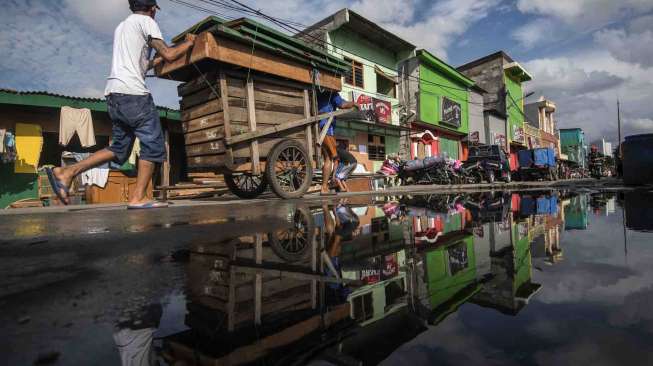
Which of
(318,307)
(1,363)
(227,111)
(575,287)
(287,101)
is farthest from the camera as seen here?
(287,101)

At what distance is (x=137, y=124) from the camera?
360 centimetres

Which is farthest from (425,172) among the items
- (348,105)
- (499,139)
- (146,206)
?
(499,139)

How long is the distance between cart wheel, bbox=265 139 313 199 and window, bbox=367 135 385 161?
11032mm

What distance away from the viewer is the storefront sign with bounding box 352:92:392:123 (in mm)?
14948

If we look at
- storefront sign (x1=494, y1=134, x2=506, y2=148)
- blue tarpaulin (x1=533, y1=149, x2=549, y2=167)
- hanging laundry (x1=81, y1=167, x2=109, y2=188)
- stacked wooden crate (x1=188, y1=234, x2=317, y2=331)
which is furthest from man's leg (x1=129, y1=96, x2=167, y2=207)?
storefront sign (x1=494, y1=134, x2=506, y2=148)

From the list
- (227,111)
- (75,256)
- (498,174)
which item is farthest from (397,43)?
(75,256)

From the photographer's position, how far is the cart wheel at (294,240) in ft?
5.25

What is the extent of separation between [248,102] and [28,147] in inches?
336

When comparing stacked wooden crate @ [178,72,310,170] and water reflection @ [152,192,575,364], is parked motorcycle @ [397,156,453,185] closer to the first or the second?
stacked wooden crate @ [178,72,310,170]

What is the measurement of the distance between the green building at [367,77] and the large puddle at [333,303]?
12708mm

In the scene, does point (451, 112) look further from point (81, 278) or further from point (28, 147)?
point (81, 278)

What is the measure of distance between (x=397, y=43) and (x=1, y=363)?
732 inches

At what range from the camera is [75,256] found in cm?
158

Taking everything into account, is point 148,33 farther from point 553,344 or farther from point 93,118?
point 93,118
